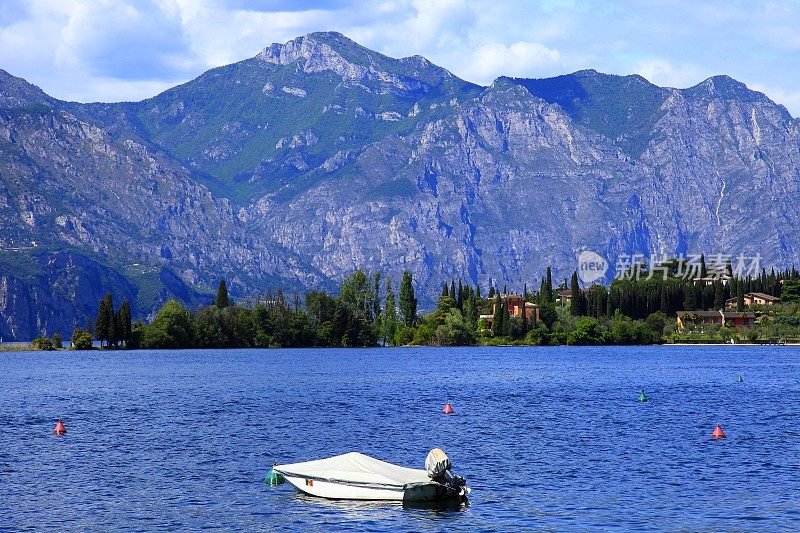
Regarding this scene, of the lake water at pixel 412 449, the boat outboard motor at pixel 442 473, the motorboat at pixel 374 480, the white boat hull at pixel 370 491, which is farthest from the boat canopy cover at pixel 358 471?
the lake water at pixel 412 449

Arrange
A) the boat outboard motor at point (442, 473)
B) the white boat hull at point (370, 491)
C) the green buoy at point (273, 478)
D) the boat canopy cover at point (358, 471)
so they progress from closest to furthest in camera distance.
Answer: the boat outboard motor at point (442, 473) → the white boat hull at point (370, 491) → the boat canopy cover at point (358, 471) → the green buoy at point (273, 478)

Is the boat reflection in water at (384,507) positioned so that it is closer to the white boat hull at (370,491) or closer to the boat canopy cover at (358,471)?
the white boat hull at (370,491)

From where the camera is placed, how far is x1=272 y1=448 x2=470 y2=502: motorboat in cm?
5344

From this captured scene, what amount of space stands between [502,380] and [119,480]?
82.3 m

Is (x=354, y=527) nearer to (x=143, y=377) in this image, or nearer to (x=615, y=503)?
(x=615, y=503)

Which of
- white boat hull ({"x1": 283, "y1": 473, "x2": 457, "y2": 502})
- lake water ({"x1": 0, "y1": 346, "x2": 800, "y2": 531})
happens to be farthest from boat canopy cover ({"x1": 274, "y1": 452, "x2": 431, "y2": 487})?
lake water ({"x1": 0, "y1": 346, "x2": 800, "y2": 531})

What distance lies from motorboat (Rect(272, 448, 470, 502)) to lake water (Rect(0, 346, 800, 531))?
0.71m

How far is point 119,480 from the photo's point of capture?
60.6 m

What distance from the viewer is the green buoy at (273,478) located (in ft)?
192

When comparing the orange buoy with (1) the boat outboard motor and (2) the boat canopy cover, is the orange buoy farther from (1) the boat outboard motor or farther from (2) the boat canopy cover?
(1) the boat outboard motor

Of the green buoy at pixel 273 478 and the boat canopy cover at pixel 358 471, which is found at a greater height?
the boat canopy cover at pixel 358 471

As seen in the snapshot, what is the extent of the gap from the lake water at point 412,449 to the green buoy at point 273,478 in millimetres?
478

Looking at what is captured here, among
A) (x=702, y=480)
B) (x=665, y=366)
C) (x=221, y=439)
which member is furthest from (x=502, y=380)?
(x=702, y=480)

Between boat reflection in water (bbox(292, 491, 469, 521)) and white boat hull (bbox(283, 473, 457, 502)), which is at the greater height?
white boat hull (bbox(283, 473, 457, 502))
